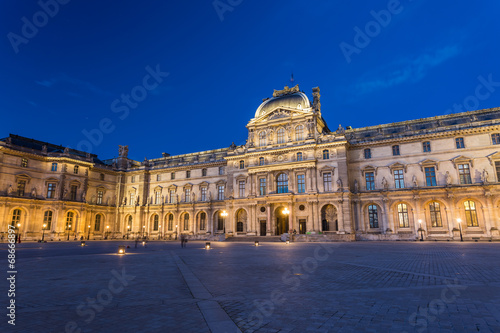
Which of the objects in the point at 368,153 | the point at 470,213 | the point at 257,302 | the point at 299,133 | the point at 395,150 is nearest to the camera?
the point at 257,302

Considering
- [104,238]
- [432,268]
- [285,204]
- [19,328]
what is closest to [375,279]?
[432,268]

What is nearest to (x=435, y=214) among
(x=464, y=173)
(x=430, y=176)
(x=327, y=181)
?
(x=430, y=176)

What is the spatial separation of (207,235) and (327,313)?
174ft

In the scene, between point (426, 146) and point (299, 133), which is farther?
point (299, 133)

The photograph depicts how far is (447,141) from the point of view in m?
44.9

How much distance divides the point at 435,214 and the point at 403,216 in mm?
4236

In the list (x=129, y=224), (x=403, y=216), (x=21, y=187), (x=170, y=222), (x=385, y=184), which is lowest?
(x=129, y=224)

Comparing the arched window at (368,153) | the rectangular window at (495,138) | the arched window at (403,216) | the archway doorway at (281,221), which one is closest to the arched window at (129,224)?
the archway doorway at (281,221)

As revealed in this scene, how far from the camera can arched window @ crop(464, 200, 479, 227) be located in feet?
137

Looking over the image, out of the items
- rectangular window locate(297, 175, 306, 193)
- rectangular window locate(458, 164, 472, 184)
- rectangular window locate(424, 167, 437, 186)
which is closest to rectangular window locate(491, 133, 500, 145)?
rectangular window locate(458, 164, 472, 184)

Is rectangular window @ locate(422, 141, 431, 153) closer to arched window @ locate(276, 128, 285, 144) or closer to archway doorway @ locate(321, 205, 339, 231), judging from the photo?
archway doorway @ locate(321, 205, 339, 231)

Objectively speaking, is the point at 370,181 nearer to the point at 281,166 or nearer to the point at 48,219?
the point at 281,166

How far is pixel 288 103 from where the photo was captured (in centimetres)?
5519

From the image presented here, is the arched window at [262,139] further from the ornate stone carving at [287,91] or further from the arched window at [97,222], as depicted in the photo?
the arched window at [97,222]
